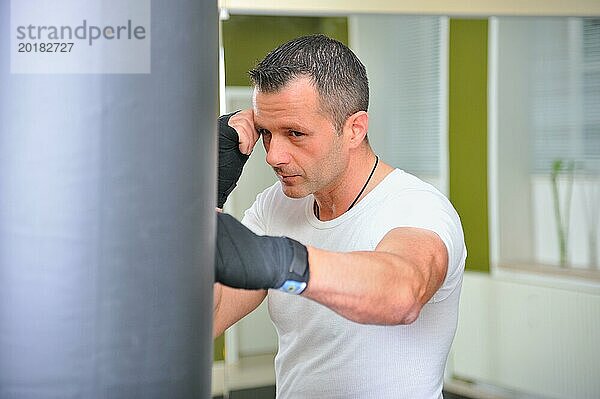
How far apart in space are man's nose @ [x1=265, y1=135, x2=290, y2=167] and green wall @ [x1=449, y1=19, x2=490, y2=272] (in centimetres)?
221

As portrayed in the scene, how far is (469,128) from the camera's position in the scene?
12.5 ft

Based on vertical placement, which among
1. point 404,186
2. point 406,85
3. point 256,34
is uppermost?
point 256,34

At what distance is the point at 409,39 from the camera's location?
3549 mm

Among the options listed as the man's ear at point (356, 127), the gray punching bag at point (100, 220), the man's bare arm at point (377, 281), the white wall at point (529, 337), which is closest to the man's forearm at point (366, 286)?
the man's bare arm at point (377, 281)

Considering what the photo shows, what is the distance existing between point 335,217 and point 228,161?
359 mm

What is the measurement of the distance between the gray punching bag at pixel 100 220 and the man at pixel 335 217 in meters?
0.52

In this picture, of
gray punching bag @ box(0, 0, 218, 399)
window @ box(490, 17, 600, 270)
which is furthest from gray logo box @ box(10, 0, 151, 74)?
window @ box(490, 17, 600, 270)

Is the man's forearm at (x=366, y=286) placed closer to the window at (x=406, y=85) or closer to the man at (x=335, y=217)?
the man at (x=335, y=217)

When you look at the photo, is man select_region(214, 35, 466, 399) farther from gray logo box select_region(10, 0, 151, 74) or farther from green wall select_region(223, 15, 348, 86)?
green wall select_region(223, 15, 348, 86)

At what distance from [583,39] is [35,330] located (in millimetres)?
3591

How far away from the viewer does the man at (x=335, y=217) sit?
1510mm

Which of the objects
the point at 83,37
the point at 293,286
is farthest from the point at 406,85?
the point at 83,37

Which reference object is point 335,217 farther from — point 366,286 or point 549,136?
point 549,136

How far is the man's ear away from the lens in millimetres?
1653
